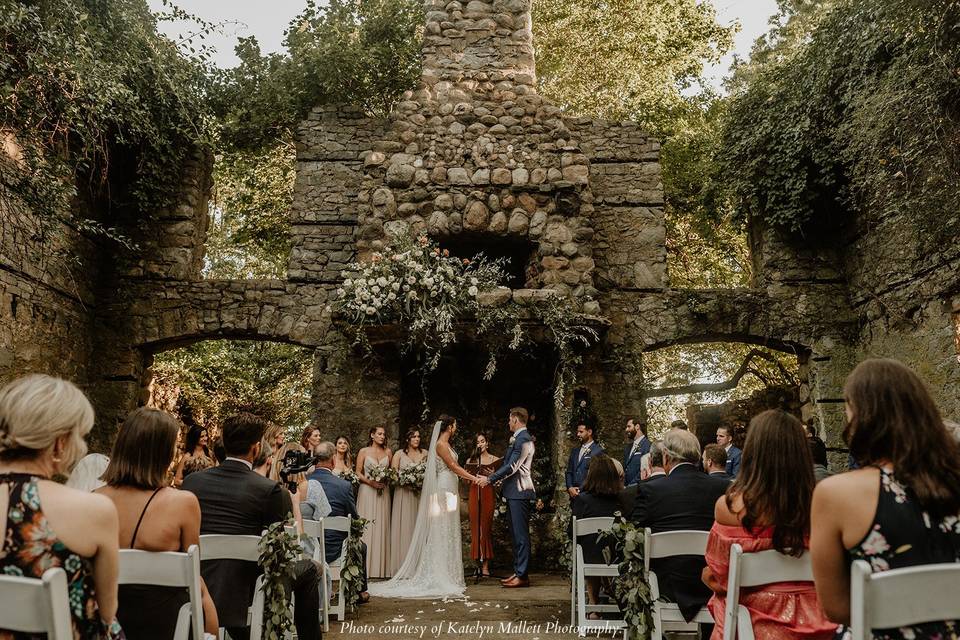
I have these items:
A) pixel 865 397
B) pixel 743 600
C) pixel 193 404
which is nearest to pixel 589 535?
pixel 743 600

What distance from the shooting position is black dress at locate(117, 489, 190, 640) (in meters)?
2.41

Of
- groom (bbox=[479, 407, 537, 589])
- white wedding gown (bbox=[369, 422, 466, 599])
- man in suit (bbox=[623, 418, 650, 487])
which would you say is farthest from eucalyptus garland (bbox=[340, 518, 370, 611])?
man in suit (bbox=[623, 418, 650, 487])

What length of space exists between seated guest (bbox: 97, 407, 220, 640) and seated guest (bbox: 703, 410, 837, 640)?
1.91 metres

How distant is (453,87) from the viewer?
9086mm

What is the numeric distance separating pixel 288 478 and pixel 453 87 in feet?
20.1

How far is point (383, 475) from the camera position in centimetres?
715

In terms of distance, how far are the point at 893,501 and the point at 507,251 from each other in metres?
7.59

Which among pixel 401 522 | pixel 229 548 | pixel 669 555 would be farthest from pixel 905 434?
pixel 401 522

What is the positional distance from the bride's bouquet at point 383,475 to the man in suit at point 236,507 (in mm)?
3825

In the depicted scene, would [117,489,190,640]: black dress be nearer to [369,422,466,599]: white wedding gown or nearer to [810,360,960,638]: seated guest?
[810,360,960,638]: seated guest

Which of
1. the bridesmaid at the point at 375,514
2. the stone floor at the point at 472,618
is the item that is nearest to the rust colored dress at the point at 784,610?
the stone floor at the point at 472,618

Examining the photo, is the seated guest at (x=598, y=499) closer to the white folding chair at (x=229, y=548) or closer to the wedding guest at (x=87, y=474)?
the white folding chair at (x=229, y=548)

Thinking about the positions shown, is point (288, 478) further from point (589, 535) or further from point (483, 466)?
point (483, 466)

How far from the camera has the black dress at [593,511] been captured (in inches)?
190
